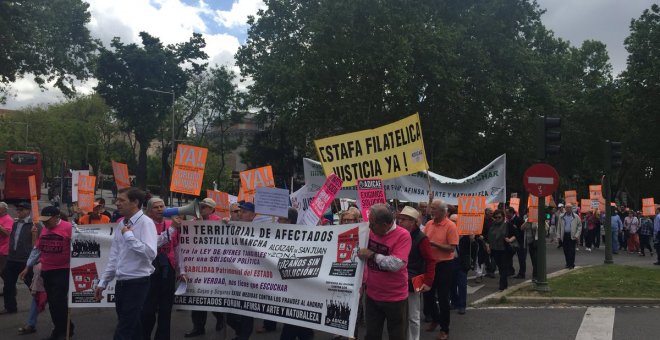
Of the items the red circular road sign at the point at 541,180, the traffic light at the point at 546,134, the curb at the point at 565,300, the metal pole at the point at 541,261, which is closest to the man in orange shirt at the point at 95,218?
the curb at the point at 565,300

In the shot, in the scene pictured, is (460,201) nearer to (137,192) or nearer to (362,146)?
(362,146)

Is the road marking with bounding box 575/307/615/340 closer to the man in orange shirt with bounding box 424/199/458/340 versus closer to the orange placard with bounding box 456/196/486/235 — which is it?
the man in orange shirt with bounding box 424/199/458/340

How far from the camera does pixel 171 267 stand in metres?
6.92

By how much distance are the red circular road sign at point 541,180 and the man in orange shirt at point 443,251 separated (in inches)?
170

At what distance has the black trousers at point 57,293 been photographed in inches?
295

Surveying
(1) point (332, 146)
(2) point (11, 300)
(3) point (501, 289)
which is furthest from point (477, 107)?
(2) point (11, 300)

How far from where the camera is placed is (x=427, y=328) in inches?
338

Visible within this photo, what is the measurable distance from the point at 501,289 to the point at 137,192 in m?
8.40

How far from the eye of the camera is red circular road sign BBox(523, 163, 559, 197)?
1147 cm

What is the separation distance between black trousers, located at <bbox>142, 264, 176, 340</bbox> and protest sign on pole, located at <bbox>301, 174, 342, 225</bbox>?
1.76m

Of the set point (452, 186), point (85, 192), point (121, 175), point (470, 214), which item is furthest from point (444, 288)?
point (85, 192)

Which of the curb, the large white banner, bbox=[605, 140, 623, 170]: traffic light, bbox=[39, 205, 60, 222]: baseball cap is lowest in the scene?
the curb

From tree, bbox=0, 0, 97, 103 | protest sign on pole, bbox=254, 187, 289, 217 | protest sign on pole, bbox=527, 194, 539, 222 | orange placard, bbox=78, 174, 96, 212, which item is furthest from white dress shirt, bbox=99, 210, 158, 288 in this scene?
tree, bbox=0, 0, 97, 103

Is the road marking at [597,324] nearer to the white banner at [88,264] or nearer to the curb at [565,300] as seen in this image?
the curb at [565,300]
